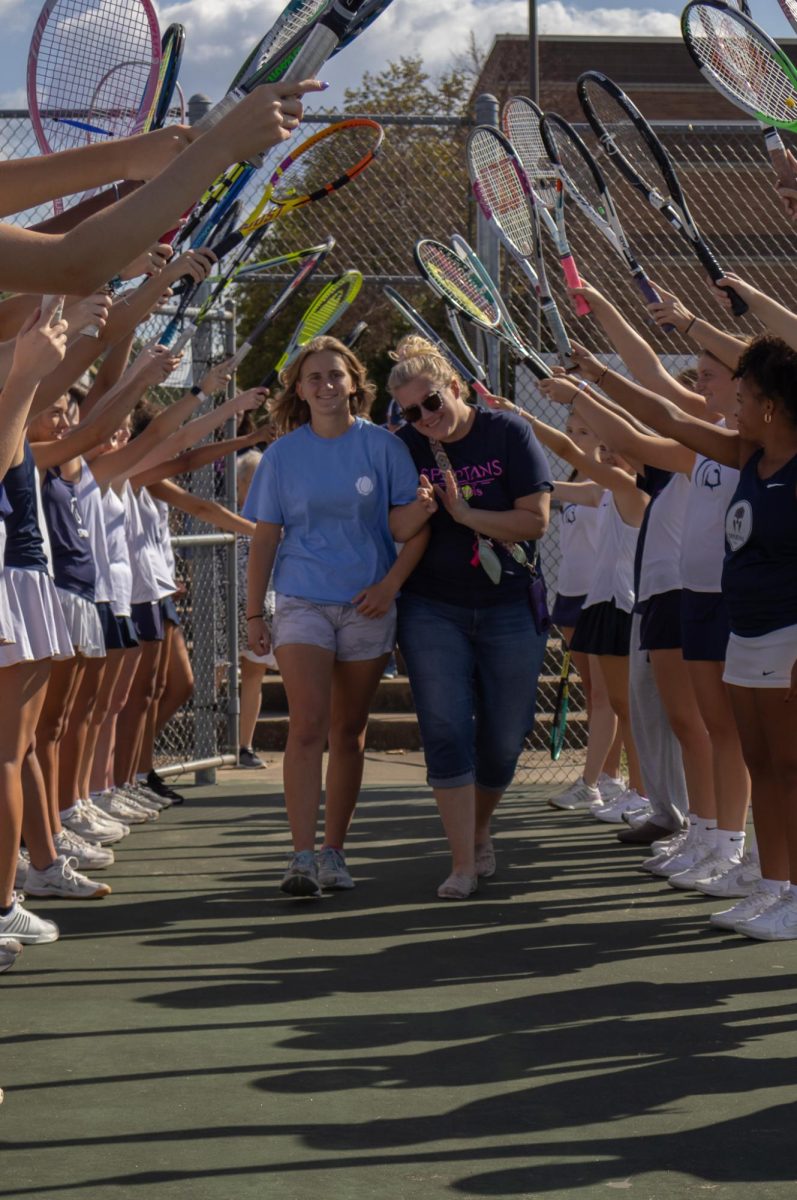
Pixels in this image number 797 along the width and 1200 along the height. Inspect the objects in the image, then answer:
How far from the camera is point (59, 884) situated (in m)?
6.04

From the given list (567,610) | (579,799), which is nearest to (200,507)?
(567,610)

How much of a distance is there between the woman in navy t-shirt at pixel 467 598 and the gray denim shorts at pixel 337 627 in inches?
4.5

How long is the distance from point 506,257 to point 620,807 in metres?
3.29

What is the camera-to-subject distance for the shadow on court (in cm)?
327

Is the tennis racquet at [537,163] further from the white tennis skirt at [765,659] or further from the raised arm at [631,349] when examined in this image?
the white tennis skirt at [765,659]

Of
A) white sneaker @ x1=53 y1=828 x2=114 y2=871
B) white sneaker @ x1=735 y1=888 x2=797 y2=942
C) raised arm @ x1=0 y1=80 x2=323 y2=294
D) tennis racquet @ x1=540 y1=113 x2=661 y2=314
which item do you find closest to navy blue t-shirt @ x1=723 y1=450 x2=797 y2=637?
tennis racquet @ x1=540 y1=113 x2=661 y2=314

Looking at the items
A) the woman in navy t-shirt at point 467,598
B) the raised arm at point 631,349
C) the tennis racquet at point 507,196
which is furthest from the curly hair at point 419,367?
the raised arm at point 631,349

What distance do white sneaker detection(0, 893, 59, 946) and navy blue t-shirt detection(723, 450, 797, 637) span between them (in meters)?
2.42

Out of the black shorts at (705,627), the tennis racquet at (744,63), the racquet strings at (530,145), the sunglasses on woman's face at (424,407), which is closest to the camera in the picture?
the tennis racquet at (744,63)

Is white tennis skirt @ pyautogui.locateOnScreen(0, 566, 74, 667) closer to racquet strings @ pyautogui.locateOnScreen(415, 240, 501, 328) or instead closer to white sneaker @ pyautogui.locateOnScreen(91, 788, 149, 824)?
racquet strings @ pyautogui.locateOnScreen(415, 240, 501, 328)

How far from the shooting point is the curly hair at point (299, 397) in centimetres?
629

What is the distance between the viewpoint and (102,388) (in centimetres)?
595

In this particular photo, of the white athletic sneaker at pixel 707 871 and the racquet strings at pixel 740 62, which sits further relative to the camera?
the white athletic sneaker at pixel 707 871

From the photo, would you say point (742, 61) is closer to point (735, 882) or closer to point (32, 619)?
point (32, 619)
